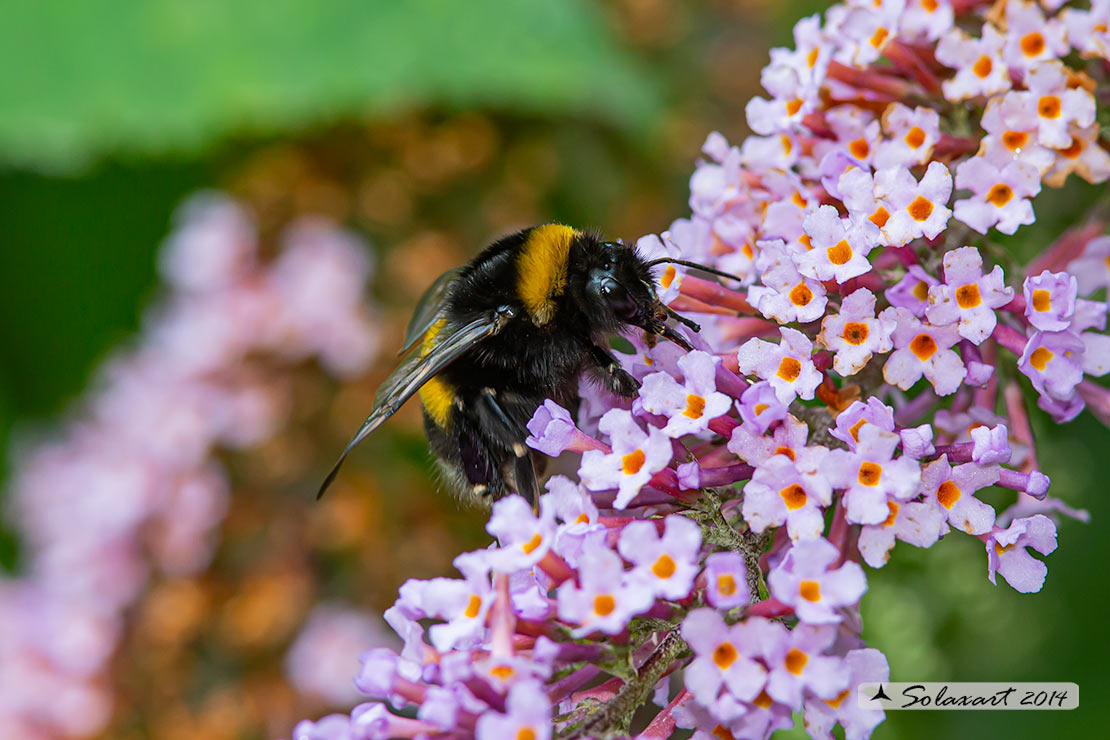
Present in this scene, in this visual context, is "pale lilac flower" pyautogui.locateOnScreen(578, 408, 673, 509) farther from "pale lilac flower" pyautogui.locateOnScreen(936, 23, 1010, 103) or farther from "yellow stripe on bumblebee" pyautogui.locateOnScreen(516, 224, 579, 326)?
"pale lilac flower" pyautogui.locateOnScreen(936, 23, 1010, 103)

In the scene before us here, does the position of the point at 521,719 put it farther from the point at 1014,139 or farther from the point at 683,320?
the point at 1014,139

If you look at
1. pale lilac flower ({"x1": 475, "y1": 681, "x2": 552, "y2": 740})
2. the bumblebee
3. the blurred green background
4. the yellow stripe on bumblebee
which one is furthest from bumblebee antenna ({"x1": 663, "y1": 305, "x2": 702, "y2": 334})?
the blurred green background

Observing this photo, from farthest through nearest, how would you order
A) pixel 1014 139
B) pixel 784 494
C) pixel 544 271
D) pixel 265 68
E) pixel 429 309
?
pixel 265 68 → pixel 429 309 → pixel 544 271 → pixel 1014 139 → pixel 784 494

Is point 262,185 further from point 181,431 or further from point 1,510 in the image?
point 1,510

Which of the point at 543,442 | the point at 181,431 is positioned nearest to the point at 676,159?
the point at 181,431

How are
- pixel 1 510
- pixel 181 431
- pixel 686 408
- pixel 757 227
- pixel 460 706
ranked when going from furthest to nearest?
1. pixel 1 510
2. pixel 181 431
3. pixel 757 227
4. pixel 686 408
5. pixel 460 706

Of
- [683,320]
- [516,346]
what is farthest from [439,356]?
[683,320]
